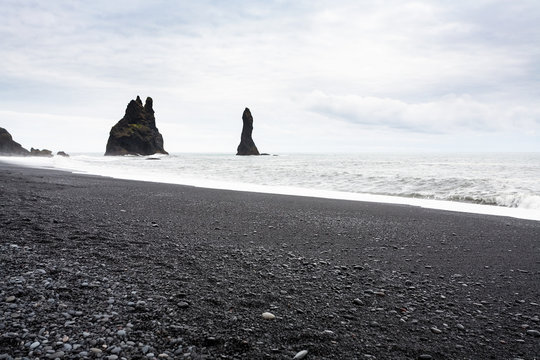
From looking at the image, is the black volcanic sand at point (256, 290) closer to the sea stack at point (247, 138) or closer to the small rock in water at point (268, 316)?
the small rock in water at point (268, 316)

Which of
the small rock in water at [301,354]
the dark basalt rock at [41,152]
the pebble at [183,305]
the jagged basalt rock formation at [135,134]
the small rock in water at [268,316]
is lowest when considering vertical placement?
the small rock in water at [301,354]

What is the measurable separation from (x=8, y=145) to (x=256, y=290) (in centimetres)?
10167

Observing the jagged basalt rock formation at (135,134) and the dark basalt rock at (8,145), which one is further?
the jagged basalt rock formation at (135,134)

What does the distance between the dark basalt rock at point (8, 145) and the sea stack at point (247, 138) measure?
70.3 m

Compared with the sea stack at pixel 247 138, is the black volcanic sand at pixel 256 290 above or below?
below

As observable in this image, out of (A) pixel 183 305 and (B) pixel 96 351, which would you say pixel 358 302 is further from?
(B) pixel 96 351

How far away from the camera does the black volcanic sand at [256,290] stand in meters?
2.74

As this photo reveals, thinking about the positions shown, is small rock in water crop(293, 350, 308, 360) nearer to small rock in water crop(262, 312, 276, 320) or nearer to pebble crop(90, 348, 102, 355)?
small rock in water crop(262, 312, 276, 320)

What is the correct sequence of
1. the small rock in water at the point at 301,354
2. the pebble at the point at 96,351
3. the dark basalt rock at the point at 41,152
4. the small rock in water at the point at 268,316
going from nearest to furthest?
the pebble at the point at 96,351 → the small rock in water at the point at 301,354 → the small rock in water at the point at 268,316 → the dark basalt rock at the point at 41,152

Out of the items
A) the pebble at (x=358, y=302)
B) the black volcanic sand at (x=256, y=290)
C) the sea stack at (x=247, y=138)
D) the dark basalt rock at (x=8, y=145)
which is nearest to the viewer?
the black volcanic sand at (x=256, y=290)

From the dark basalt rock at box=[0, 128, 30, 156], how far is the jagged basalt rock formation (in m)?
23.3

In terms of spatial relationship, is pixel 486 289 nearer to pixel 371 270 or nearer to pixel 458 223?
pixel 371 270

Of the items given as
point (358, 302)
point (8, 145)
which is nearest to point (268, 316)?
point (358, 302)

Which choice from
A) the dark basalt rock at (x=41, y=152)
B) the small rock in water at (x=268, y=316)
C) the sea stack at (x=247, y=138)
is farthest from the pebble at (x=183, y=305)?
the sea stack at (x=247, y=138)
